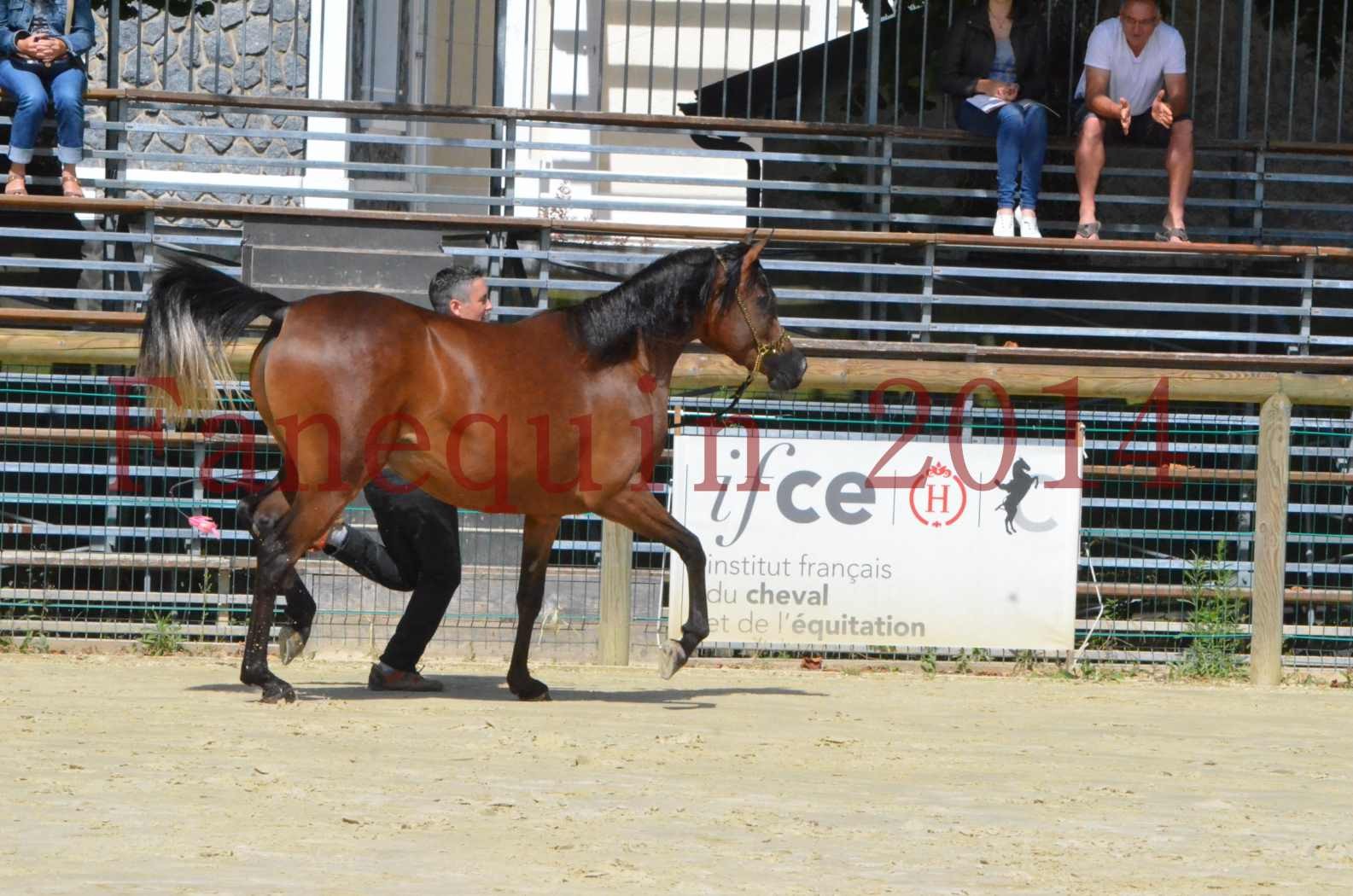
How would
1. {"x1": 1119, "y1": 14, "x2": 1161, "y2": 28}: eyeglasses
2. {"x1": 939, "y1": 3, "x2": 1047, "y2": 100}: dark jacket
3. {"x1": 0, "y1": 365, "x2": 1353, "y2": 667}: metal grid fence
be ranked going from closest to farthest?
{"x1": 0, "y1": 365, "x2": 1353, "y2": 667}: metal grid fence → {"x1": 1119, "y1": 14, "x2": 1161, "y2": 28}: eyeglasses → {"x1": 939, "y1": 3, "x2": 1047, "y2": 100}: dark jacket

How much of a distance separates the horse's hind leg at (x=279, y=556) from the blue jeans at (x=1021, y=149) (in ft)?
19.2

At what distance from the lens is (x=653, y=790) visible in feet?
19.3

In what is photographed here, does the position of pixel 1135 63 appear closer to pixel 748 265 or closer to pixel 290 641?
pixel 748 265

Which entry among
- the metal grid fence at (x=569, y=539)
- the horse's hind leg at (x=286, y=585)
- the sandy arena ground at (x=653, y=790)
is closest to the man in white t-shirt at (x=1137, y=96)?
the metal grid fence at (x=569, y=539)

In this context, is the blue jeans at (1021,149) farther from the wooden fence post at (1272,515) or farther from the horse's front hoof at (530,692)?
the horse's front hoof at (530,692)

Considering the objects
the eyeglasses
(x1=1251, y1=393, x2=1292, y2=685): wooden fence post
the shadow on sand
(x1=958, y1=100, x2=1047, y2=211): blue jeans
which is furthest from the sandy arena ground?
the eyeglasses

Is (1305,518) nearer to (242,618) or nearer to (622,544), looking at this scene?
(622,544)

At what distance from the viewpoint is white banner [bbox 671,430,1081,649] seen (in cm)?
930

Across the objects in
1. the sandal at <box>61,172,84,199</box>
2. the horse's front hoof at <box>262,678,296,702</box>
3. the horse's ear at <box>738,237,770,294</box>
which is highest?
the sandal at <box>61,172,84,199</box>

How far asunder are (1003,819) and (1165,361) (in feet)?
21.9

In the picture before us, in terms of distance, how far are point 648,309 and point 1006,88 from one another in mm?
4932

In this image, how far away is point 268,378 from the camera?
7480 mm

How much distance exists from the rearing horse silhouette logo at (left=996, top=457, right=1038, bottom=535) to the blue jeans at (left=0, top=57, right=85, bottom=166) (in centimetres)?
605

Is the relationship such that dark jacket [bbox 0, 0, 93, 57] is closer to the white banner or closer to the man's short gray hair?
the man's short gray hair
